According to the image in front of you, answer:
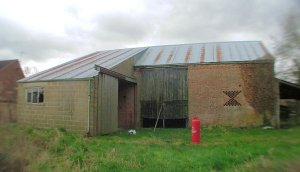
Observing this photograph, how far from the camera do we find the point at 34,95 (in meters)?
20.4

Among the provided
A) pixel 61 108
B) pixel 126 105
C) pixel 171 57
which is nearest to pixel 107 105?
pixel 61 108

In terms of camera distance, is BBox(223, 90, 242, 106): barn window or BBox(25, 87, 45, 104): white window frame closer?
BBox(25, 87, 45, 104): white window frame

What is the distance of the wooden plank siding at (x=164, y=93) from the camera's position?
22406 mm

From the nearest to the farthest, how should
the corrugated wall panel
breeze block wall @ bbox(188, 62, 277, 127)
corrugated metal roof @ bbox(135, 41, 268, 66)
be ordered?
the corrugated wall panel → breeze block wall @ bbox(188, 62, 277, 127) → corrugated metal roof @ bbox(135, 41, 268, 66)

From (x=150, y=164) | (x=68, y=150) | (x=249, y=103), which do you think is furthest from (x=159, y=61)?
(x=150, y=164)

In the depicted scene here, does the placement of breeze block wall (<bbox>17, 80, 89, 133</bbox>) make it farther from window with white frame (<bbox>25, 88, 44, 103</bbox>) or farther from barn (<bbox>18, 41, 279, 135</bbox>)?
window with white frame (<bbox>25, 88, 44, 103</bbox>)

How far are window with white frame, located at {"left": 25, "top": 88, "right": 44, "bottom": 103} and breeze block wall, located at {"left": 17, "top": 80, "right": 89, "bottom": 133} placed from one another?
26 centimetres

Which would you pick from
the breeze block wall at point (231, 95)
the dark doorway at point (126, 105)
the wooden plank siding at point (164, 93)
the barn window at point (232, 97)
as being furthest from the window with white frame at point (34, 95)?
the barn window at point (232, 97)

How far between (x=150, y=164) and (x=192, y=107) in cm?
1382

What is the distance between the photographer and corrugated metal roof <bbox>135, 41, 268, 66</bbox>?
74.3ft

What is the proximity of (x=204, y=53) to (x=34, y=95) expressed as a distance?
42.2ft

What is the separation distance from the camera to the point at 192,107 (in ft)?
72.4

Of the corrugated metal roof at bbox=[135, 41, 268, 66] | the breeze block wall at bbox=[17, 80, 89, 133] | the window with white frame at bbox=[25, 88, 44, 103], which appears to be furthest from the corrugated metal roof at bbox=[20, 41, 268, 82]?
the window with white frame at bbox=[25, 88, 44, 103]

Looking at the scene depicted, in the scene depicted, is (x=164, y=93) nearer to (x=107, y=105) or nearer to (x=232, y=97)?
(x=232, y=97)
